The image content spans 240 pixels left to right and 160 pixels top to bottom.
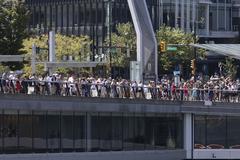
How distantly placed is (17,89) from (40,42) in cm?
5167

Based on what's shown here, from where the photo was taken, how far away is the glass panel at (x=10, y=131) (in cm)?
5247

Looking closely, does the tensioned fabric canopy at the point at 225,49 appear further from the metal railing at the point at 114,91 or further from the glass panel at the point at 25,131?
the glass panel at the point at 25,131

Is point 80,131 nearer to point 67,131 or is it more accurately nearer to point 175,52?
point 67,131

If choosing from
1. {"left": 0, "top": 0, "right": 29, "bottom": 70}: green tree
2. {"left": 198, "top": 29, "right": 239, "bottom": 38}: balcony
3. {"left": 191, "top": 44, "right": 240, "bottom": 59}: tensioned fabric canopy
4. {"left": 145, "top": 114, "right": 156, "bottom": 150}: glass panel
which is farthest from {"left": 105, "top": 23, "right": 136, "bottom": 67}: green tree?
{"left": 145, "top": 114, "right": 156, "bottom": 150}: glass panel

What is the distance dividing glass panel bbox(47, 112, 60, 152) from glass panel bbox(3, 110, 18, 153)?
2.54 m

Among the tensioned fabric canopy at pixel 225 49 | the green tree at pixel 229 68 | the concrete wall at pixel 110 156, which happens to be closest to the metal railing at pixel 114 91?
the concrete wall at pixel 110 156

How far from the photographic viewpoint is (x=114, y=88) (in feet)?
186

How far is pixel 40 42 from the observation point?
336 feet

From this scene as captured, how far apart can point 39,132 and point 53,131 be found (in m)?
1.15

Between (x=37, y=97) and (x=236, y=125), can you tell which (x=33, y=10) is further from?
(x=37, y=97)

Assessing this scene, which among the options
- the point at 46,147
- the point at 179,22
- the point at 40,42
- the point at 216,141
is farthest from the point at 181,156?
the point at 179,22

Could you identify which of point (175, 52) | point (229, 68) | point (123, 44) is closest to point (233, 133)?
point (123, 44)

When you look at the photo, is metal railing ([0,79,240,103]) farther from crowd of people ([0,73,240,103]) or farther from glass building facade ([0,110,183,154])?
glass building facade ([0,110,183,154])

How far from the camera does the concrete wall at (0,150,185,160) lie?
5313 centimetres
